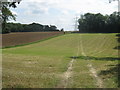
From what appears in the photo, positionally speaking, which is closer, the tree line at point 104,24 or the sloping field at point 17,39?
the sloping field at point 17,39

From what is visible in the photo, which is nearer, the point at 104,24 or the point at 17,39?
the point at 17,39

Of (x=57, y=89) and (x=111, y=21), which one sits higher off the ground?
(x=111, y=21)

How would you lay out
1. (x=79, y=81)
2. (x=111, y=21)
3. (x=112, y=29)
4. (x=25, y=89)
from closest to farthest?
(x=25, y=89), (x=79, y=81), (x=112, y=29), (x=111, y=21)

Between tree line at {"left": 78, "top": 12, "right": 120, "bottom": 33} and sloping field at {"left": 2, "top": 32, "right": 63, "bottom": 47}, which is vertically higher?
tree line at {"left": 78, "top": 12, "right": 120, "bottom": 33}

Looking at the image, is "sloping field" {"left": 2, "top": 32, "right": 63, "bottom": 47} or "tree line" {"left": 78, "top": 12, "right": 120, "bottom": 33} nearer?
"sloping field" {"left": 2, "top": 32, "right": 63, "bottom": 47}

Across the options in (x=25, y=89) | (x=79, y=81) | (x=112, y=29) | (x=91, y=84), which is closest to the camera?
(x=25, y=89)

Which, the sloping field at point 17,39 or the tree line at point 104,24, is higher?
the tree line at point 104,24

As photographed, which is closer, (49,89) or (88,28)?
(49,89)

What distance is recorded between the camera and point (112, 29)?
116 m

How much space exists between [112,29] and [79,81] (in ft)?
363

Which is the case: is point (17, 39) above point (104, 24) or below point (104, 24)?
below

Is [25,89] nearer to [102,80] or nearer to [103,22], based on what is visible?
[102,80]

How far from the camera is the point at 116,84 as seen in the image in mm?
9047

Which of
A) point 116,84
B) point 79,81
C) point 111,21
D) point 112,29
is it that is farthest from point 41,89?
point 111,21
